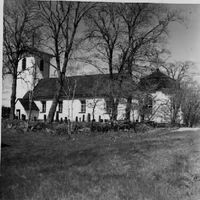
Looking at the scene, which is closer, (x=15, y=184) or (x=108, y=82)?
(x=15, y=184)

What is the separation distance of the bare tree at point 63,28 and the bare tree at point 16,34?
0.13m

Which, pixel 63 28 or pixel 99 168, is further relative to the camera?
pixel 63 28

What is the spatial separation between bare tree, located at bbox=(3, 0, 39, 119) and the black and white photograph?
1cm

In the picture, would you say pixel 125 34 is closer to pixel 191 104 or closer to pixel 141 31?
pixel 141 31

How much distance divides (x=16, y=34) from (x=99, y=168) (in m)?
1.52

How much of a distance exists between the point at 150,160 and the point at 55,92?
1289 millimetres

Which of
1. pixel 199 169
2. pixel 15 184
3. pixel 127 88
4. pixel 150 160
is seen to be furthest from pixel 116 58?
pixel 15 184

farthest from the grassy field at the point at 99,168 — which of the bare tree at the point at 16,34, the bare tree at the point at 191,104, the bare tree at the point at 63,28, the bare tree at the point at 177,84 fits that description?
the bare tree at the point at 63,28

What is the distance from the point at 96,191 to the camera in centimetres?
259

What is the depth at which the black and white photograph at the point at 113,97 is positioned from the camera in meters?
2.74

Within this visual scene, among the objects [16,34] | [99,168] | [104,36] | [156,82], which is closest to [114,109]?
[156,82]

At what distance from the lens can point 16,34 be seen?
3109mm

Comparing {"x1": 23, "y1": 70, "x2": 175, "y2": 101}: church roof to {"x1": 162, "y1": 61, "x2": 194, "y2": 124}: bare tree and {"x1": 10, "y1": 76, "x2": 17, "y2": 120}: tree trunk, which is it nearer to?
{"x1": 162, "y1": 61, "x2": 194, "y2": 124}: bare tree

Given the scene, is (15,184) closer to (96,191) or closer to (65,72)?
(96,191)
